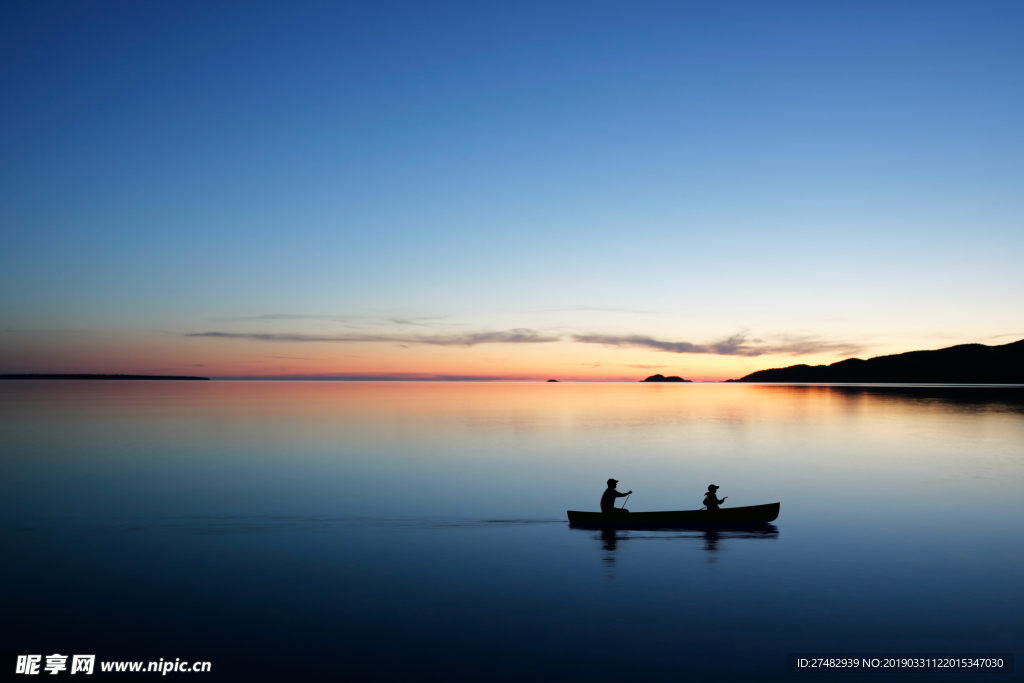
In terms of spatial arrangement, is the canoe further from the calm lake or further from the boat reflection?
the calm lake

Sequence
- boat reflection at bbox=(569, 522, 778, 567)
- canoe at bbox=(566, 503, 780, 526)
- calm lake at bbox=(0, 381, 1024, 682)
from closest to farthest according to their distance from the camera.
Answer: calm lake at bbox=(0, 381, 1024, 682), boat reflection at bbox=(569, 522, 778, 567), canoe at bbox=(566, 503, 780, 526)

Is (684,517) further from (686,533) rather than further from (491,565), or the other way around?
(491,565)

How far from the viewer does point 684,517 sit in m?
24.2

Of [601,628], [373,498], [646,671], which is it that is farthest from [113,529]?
[646,671]

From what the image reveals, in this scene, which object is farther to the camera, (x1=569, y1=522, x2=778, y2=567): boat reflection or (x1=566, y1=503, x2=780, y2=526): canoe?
(x1=566, y1=503, x2=780, y2=526): canoe

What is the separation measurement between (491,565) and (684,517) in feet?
28.8

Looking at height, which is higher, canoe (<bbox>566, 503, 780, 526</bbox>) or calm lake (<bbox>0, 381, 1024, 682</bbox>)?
canoe (<bbox>566, 503, 780, 526</bbox>)

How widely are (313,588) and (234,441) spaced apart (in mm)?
42291

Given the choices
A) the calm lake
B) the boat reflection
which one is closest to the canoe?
the boat reflection

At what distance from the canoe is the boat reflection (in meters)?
0.17

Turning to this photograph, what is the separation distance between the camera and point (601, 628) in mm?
14750

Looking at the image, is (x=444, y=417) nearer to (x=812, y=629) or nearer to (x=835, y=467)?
(x=835, y=467)

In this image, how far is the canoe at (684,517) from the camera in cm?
2419

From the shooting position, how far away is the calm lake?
44.5 feet
